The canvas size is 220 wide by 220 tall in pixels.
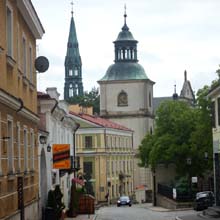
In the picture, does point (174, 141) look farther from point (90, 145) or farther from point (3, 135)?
point (3, 135)

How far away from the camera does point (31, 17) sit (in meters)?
25.5

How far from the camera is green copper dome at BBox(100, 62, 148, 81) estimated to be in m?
112

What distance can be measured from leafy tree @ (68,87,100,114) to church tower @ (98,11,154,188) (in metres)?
30.0

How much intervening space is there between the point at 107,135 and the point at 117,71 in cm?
2412

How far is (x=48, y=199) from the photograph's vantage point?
33.8 meters

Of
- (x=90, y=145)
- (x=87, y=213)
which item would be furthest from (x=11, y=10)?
(x=90, y=145)

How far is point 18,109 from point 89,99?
126224 millimetres

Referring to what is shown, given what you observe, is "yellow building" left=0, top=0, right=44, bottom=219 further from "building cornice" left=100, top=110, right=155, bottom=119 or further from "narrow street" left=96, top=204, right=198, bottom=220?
"building cornice" left=100, top=110, right=155, bottom=119

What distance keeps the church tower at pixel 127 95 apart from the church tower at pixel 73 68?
→ 151 ft

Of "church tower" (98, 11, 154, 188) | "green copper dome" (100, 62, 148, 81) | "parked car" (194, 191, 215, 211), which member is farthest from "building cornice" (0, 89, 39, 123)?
"green copper dome" (100, 62, 148, 81)

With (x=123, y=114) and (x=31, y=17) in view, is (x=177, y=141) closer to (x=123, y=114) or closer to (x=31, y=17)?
(x=123, y=114)

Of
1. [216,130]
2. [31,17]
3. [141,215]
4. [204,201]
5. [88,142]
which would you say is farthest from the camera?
[88,142]

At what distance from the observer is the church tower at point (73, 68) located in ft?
525

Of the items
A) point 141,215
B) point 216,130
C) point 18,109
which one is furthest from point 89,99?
point 18,109
